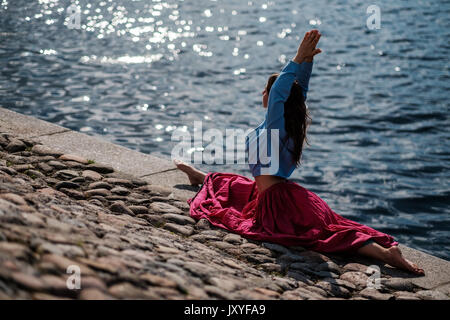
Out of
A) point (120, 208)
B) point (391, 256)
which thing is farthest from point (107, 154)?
point (391, 256)

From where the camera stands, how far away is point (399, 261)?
4.62 meters

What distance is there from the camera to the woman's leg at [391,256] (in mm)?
4621

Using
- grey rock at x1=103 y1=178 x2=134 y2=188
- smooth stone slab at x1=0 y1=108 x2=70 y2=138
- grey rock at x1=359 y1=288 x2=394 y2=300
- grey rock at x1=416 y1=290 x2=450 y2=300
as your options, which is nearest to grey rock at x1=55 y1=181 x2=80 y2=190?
grey rock at x1=103 y1=178 x2=134 y2=188

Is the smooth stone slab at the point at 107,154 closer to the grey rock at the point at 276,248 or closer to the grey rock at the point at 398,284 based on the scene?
the grey rock at the point at 276,248

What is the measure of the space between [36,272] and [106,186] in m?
2.57

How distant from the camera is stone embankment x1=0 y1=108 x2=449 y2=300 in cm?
316

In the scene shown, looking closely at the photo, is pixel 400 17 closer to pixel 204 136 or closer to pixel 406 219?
pixel 204 136

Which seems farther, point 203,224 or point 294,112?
point 203,224

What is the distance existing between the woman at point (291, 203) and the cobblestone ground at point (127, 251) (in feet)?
0.33

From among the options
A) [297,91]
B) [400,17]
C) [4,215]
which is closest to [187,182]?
[297,91]

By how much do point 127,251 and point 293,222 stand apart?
1663mm
